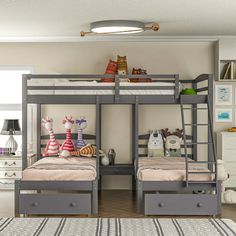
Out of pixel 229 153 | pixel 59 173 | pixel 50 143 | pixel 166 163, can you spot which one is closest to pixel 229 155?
pixel 229 153

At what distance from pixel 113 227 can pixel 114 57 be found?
4.10 meters

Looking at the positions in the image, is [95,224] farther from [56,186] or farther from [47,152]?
[47,152]

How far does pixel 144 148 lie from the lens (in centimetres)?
714

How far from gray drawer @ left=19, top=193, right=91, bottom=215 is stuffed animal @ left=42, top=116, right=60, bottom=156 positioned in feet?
4.82

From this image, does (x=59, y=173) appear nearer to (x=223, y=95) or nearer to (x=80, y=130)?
(x=80, y=130)

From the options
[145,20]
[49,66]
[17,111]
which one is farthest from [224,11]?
[17,111]

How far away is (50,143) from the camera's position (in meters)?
6.77

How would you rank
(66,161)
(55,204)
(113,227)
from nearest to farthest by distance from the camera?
(113,227), (55,204), (66,161)

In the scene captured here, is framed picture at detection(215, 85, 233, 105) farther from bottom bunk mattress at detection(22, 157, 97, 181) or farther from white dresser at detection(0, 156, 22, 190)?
white dresser at detection(0, 156, 22, 190)

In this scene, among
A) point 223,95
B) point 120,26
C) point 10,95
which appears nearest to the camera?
point 120,26

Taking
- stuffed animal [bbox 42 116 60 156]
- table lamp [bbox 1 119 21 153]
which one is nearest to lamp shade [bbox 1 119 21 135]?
table lamp [bbox 1 119 21 153]

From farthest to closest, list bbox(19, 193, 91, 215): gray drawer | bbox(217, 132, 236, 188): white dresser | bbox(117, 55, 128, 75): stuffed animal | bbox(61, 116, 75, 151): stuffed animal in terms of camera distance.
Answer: bbox(217, 132, 236, 188): white dresser → bbox(117, 55, 128, 75): stuffed animal → bbox(61, 116, 75, 151): stuffed animal → bbox(19, 193, 91, 215): gray drawer

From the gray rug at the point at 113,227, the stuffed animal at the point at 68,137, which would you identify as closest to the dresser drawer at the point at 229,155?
the stuffed animal at the point at 68,137

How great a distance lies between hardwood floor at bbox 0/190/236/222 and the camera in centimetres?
554
